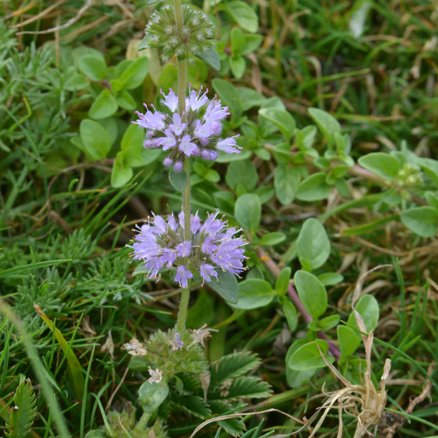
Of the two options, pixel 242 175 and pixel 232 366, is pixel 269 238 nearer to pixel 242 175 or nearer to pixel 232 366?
pixel 242 175

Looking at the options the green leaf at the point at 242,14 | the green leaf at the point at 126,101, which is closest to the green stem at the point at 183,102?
the green leaf at the point at 126,101

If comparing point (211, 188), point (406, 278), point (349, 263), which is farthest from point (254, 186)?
point (406, 278)

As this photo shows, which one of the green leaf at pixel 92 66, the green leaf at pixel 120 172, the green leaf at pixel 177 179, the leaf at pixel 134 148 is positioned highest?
the green leaf at pixel 177 179

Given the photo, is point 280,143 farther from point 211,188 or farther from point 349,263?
point 349,263

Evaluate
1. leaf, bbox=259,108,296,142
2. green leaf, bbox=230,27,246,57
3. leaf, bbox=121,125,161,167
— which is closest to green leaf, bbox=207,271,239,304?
leaf, bbox=121,125,161,167

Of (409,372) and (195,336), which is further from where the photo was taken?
(409,372)

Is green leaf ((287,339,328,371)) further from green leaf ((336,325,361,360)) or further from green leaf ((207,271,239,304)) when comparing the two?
green leaf ((207,271,239,304))

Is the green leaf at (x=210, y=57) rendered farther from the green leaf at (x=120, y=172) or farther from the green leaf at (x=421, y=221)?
the green leaf at (x=421, y=221)

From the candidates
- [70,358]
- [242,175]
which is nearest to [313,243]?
[242,175]
